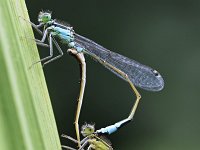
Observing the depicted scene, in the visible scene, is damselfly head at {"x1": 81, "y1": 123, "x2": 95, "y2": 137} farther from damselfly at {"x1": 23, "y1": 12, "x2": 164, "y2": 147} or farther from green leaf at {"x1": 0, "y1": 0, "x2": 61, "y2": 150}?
green leaf at {"x1": 0, "y1": 0, "x2": 61, "y2": 150}

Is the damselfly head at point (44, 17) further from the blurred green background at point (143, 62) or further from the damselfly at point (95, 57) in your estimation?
the blurred green background at point (143, 62)

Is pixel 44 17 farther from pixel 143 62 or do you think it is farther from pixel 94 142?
pixel 143 62

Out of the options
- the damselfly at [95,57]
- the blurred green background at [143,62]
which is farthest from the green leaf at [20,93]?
the blurred green background at [143,62]

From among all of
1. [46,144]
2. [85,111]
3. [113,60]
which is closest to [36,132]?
[46,144]

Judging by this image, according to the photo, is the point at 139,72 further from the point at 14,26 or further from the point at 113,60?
the point at 14,26

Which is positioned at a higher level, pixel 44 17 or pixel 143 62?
pixel 44 17

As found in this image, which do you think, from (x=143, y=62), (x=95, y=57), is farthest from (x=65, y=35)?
(x=143, y=62)

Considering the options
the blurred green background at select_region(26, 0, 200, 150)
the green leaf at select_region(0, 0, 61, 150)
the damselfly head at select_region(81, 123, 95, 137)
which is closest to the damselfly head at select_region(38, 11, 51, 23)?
the damselfly head at select_region(81, 123, 95, 137)
